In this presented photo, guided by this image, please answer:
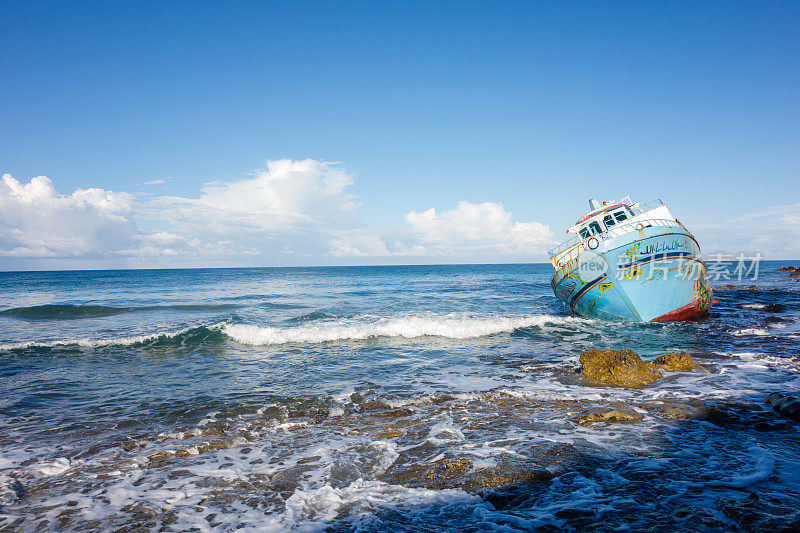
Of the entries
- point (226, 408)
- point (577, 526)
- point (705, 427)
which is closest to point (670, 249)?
point (705, 427)

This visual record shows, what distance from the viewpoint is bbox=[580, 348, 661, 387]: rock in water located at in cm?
862

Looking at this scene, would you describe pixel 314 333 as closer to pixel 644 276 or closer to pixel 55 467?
pixel 55 467

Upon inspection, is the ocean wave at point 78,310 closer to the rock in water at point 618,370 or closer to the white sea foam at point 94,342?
the white sea foam at point 94,342

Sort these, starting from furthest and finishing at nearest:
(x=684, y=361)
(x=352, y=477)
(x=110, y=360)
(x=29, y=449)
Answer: (x=110, y=360) < (x=684, y=361) < (x=29, y=449) < (x=352, y=477)

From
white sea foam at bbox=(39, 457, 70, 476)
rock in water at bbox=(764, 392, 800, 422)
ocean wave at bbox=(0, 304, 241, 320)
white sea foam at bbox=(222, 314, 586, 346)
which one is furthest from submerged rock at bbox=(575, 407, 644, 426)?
ocean wave at bbox=(0, 304, 241, 320)

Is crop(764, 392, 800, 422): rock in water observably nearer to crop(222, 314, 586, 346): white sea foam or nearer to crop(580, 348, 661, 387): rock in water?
crop(580, 348, 661, 387): rock in water

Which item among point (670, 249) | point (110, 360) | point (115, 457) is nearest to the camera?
point (115, 457)

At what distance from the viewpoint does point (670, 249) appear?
50.4ft

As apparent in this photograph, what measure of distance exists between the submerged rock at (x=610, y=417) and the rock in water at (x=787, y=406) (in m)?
2.35

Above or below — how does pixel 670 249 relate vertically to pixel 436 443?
above

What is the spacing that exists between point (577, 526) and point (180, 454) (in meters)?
5.59

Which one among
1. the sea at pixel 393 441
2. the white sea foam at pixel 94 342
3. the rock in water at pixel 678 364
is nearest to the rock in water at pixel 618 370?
the sea at pixel 393 441

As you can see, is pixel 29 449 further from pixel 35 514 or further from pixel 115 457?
pixel 35 514

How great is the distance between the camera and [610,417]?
258 inches
